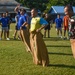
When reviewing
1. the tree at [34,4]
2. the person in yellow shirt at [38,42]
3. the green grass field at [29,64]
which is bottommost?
the green grass field at [29,64]

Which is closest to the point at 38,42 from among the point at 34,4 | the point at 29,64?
the point at 29,64

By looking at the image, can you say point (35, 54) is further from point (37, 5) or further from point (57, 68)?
point (37, 5)

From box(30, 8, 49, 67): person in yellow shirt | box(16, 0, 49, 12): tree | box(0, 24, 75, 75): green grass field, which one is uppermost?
box(16, 0, 49, 12): tree

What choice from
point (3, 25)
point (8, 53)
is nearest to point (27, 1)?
point (3, 25)

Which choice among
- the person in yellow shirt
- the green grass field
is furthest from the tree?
the person in yellow shirt

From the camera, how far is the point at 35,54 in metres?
11.0

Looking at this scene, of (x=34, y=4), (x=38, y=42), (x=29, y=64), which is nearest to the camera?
(x=38, y=42)

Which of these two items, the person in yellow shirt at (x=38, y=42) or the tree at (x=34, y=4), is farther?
the tree at (x=34, y=4)

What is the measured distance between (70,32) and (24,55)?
16.1 feet

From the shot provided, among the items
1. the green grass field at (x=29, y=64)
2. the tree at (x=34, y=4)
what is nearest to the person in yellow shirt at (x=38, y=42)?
the green grass field at (x=29, y=64)

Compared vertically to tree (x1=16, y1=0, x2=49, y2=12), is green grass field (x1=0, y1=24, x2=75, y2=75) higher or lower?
lower

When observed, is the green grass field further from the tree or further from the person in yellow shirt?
the tree

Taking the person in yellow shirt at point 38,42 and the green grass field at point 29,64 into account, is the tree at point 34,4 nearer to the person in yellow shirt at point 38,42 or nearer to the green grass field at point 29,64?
the green grass field at point 29,64

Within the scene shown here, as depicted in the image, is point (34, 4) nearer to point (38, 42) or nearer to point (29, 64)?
point (29, 64)
